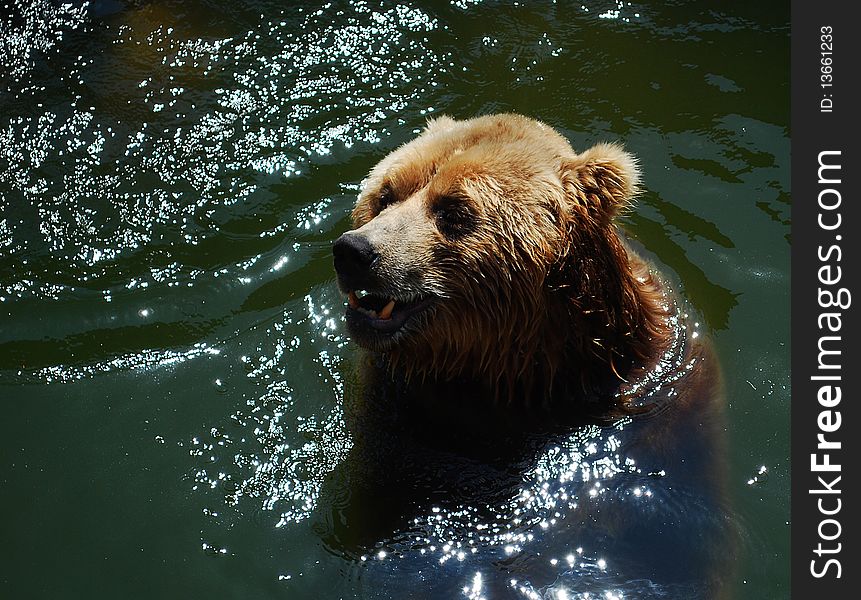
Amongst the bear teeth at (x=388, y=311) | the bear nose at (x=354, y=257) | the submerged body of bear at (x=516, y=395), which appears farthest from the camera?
the bear teeth at (x=388, y=311)

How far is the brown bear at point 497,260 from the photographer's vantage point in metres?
4.09

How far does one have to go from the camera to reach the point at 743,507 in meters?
4.36

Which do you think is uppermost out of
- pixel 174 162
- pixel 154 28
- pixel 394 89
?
pixel 154 28

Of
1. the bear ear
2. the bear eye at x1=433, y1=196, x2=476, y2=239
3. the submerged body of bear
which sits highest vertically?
the bear ear

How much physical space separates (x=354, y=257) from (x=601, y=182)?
1151mm

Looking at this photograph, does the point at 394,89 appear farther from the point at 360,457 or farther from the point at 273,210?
the point at 360,457

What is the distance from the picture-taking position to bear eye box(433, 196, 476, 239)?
162 inches

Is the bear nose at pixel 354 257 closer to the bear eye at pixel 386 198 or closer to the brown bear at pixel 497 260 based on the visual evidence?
the brown bear at pixel 497 260

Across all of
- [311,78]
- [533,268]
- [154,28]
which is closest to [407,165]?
[533,268]

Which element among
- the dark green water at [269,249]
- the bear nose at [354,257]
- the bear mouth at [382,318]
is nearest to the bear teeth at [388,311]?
the bear mouth at [382,318]

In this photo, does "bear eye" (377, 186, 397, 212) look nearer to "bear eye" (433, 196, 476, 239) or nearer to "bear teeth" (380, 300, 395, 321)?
"bear eye" (433, 196, 476, 239)

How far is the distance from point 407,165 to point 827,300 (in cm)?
237

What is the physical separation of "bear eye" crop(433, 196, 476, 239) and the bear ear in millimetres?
457

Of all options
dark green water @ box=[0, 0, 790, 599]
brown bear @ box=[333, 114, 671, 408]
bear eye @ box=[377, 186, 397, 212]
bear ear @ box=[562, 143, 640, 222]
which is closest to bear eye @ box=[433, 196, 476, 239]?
brown bear @ box=[333, 114, 671, 408]
